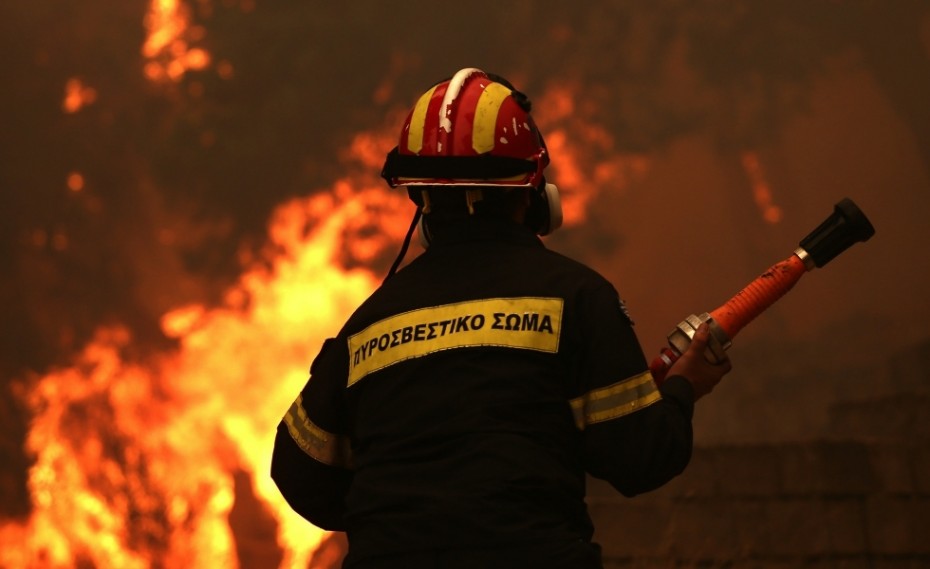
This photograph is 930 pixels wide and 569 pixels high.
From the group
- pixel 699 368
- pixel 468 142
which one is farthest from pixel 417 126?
pixel 699 368

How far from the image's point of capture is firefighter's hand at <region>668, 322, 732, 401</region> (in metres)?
2.01

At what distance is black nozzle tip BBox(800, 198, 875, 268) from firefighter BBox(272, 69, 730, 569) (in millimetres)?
349

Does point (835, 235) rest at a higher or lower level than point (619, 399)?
higher

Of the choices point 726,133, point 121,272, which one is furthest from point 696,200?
point 121,272

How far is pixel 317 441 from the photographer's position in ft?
6.58

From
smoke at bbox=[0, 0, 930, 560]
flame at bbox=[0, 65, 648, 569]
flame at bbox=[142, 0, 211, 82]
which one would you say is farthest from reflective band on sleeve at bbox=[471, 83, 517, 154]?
flame at bbox=[142, 0, 211, 82]

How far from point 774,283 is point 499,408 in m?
0.73

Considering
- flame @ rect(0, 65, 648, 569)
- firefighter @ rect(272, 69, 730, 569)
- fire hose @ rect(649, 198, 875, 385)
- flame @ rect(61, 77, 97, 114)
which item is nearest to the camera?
firefighter @ rect(272, 69, 730, 569)

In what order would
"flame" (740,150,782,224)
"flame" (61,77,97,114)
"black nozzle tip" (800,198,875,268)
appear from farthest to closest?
"flame" (61,77,97,114) < "flame" (740,150,782,224) < "black nozzle tip" (800,198,875,268)

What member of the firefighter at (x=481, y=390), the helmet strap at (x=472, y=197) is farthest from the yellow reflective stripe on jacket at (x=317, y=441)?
the helmet strap at (x=472, y=197)

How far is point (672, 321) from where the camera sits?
7359mm

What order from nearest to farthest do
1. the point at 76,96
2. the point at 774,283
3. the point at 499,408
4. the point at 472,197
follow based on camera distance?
the point at 499,408, the point at 472,197, the point at 774,283, the point at 76,96

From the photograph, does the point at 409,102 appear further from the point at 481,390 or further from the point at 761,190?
the point at 481,390

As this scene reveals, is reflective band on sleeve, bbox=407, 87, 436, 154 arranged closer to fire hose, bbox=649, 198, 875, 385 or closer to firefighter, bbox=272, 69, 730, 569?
firefighter, bbox=272, 69, 730, 569
